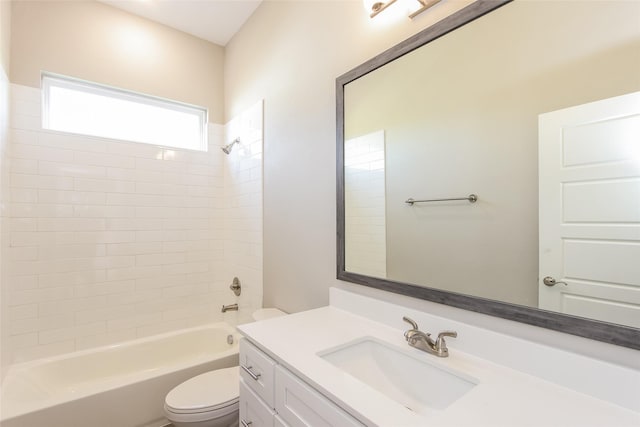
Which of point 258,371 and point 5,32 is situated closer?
point 258,371

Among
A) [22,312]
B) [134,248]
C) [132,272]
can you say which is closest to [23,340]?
[22,312]

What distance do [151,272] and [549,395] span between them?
2587 millimetres

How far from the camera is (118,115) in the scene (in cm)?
242

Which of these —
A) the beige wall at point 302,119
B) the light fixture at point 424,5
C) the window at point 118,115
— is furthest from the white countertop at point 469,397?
the window at point 118,115

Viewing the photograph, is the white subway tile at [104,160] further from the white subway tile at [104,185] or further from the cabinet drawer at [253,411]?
the cabinet drawer at [253,411]

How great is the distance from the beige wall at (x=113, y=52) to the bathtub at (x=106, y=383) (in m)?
1.91

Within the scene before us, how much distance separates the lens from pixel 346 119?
5.10 ft

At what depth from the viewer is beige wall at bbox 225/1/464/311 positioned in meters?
1.56

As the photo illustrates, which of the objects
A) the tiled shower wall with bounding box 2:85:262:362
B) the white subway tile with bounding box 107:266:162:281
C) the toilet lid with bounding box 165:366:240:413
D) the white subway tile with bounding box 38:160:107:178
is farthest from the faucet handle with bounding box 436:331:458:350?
the white subway tile with bounding box 38:160:107:178

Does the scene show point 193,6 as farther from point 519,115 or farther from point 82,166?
point 519,115

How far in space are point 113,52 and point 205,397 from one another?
2.53m

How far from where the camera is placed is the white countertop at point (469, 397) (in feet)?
2.30

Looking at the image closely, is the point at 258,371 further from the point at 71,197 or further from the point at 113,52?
the point at 113,52

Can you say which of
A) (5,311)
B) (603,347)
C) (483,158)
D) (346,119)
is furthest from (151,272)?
(603,347)
